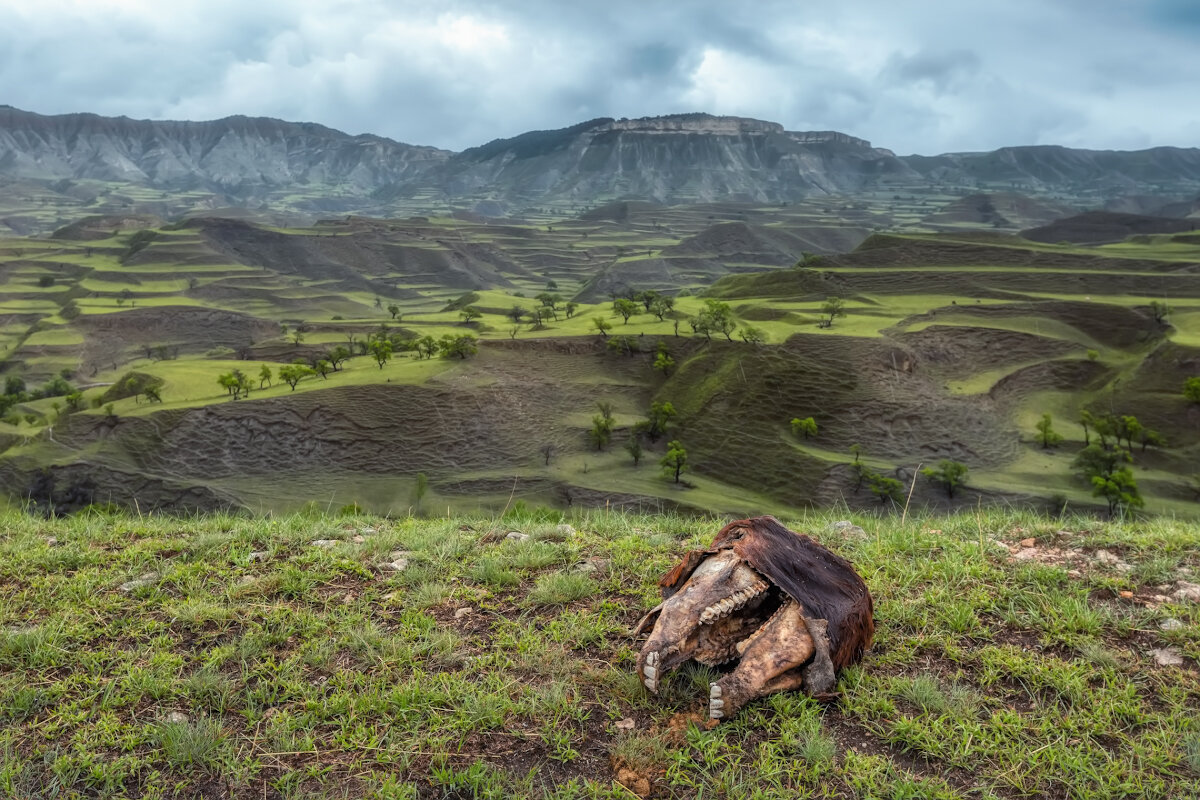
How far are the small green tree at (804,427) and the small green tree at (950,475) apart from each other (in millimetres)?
8720

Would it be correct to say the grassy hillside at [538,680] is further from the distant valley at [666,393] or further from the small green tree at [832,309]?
the small green tree at [832,309]

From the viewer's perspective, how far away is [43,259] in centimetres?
12525

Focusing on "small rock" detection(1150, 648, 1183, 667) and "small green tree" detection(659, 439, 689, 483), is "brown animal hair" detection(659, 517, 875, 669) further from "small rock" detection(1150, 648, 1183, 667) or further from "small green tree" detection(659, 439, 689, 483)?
"small green tree" detection(659, 439, 689, 483)

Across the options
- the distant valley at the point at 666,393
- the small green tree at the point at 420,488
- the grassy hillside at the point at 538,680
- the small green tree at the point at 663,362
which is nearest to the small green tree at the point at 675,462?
the distant valley at the point at 666,393

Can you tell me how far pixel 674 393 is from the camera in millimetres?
63625

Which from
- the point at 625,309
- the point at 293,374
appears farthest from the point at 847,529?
the point at 625,309

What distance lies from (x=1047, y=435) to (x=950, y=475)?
11991mm

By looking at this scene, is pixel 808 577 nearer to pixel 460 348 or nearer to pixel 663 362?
pixel 663 362

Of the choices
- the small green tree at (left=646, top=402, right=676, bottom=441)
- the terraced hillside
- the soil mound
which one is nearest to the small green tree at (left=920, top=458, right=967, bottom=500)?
the terraced hillside

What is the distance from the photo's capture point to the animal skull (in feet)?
13.5

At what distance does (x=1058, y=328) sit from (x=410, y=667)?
259 ft

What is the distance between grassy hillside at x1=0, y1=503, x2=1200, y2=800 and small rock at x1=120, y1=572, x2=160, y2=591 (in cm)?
4

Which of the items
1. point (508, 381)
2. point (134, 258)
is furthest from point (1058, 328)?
point (134, 258)

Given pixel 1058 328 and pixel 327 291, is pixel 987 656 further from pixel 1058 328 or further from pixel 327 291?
pixel 327 291
